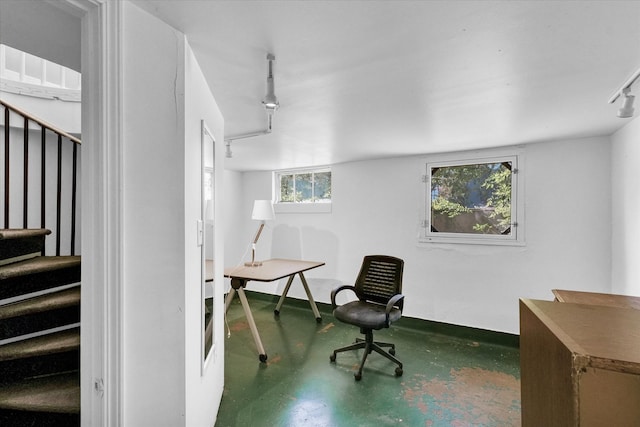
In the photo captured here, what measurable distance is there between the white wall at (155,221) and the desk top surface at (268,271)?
62.3 inches

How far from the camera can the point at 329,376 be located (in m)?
2.43

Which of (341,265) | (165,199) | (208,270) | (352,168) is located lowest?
(341,265)

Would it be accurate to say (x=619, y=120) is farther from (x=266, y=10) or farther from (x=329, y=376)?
(x=329, y=376)

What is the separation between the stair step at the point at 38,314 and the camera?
1.46 m

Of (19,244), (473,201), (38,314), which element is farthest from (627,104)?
(19,244)

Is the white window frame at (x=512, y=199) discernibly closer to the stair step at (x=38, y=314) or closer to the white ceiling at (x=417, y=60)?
the white ceiling at (x=417, y=60)

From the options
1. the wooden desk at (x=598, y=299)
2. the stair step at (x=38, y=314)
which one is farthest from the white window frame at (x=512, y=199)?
the stair step at (x=38, y=314)

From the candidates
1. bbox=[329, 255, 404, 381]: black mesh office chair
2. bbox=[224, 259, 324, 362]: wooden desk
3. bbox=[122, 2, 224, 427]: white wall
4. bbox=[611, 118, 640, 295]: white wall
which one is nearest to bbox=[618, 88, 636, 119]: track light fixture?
bbox=[611, 118, 640, 295]: white wall

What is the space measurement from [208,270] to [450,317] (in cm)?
273

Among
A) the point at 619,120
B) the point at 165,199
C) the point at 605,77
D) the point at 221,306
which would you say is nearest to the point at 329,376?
the point at 221,306

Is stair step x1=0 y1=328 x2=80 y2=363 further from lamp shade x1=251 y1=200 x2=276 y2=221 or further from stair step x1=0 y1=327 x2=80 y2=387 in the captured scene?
lamp shade x1=251 y1=200 x2=276 y2=221

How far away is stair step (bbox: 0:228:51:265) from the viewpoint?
1.64 metres

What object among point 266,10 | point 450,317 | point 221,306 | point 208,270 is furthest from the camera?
point 450,317

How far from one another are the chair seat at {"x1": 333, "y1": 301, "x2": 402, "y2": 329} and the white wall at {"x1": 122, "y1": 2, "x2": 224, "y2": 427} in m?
1.58
